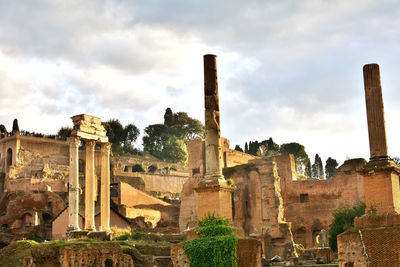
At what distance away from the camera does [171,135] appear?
80000 mm

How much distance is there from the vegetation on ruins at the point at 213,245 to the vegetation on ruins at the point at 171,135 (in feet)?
204

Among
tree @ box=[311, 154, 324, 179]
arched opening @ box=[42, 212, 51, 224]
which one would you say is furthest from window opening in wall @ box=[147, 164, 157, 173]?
arched opening @ box=[42, 212, 51, 224]

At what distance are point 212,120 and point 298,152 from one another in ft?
209

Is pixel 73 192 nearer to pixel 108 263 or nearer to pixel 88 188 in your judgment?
pixel 88 188

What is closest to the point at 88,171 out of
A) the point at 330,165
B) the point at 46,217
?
the point at 46,217

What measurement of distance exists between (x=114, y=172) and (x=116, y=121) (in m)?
21.9

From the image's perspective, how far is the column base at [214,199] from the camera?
15.8 m

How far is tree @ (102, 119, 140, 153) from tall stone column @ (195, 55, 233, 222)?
58446 mm

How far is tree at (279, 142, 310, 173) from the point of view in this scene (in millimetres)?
78750

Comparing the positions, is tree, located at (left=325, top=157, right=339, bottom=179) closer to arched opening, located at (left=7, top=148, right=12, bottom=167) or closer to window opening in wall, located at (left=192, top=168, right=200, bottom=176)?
window opening in wall, located at (left=192, top=168, right=200, bottom=176)

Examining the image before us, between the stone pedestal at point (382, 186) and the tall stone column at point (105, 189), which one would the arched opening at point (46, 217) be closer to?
the tall stone column at point (105, 189)

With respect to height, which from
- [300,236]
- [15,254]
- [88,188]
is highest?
Answer: [88,188]

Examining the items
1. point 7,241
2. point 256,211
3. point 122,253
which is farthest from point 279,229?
point 122,253

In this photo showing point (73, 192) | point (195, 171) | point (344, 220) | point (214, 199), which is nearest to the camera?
point (214, 199)
